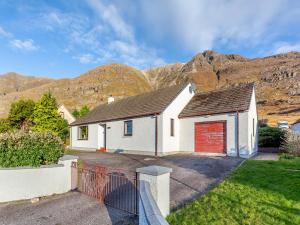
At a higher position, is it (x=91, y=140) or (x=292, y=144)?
(x=292, y=144)

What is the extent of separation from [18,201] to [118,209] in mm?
4014

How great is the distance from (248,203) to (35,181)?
726cm

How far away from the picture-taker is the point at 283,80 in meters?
85.5

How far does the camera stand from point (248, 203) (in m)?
6.12

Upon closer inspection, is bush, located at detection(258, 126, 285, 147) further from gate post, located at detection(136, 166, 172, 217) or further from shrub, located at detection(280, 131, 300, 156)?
gate post, located at detection(136, 166, 172, 217)

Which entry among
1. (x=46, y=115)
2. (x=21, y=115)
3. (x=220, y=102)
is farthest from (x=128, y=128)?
(x=21, y=115)

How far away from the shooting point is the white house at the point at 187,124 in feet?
50.3

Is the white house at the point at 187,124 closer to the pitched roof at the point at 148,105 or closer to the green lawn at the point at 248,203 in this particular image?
the pitched roof at the point at 148,105

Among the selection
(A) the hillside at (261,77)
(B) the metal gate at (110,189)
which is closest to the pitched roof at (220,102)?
(B) the metal gate at (110,189)

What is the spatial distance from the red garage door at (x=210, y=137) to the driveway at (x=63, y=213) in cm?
1085

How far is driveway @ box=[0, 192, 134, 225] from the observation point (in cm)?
596

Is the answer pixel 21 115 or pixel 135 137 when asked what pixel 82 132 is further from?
pixel 21 115

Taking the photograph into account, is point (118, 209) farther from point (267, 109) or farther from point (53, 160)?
point (267, 109)

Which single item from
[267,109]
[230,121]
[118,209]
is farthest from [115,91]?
[118,209]
